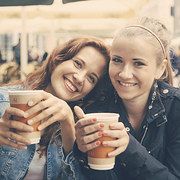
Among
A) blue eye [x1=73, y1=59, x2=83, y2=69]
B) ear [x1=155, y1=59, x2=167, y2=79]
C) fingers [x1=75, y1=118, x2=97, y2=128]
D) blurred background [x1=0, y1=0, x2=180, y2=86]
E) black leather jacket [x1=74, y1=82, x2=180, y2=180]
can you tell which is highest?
fingers [x1=75, y1=118, x2=97, y2=128]

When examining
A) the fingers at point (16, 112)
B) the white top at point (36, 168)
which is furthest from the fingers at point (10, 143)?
the white top at point (36, 168)

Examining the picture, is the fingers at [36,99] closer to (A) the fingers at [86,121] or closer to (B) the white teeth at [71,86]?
(A) the fingers at [86,121]

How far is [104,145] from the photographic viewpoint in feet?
3.76

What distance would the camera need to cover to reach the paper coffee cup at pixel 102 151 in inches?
44.4

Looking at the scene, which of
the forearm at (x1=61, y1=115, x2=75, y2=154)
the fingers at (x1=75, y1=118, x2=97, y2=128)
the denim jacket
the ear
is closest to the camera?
the fingers at (x1=75, y1=118, x2=97, y2=128)

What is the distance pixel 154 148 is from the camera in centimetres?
151

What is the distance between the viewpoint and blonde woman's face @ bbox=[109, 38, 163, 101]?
1515mm

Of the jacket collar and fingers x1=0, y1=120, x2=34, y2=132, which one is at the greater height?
fingers x1=0, y1=120, x2=34, y2=132

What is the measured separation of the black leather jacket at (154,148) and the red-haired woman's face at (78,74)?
Result: 19 centimetres

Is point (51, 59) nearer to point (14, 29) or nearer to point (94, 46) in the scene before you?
point (94, 46)

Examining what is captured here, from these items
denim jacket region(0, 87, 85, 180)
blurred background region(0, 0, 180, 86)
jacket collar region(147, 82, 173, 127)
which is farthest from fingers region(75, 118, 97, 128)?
blurred background region(0, 0, 180, 86)

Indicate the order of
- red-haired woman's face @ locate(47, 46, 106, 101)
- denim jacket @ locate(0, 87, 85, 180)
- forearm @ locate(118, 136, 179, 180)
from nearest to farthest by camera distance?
forearm @ locate(118, 136, 179, 180), denim jacket @ locate(0, 87, 85, 180), red-haired woman's face @ locate(47, 46, 106, 101)

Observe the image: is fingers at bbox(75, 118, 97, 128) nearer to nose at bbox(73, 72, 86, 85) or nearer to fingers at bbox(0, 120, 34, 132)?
fingers at bbox(0, 120, 34, 132)

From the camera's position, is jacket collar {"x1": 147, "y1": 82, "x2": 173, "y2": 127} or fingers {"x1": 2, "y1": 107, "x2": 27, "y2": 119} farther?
jacket collar {"x1": 147, "y1": 82, "x2": 173, "y2": 127}
